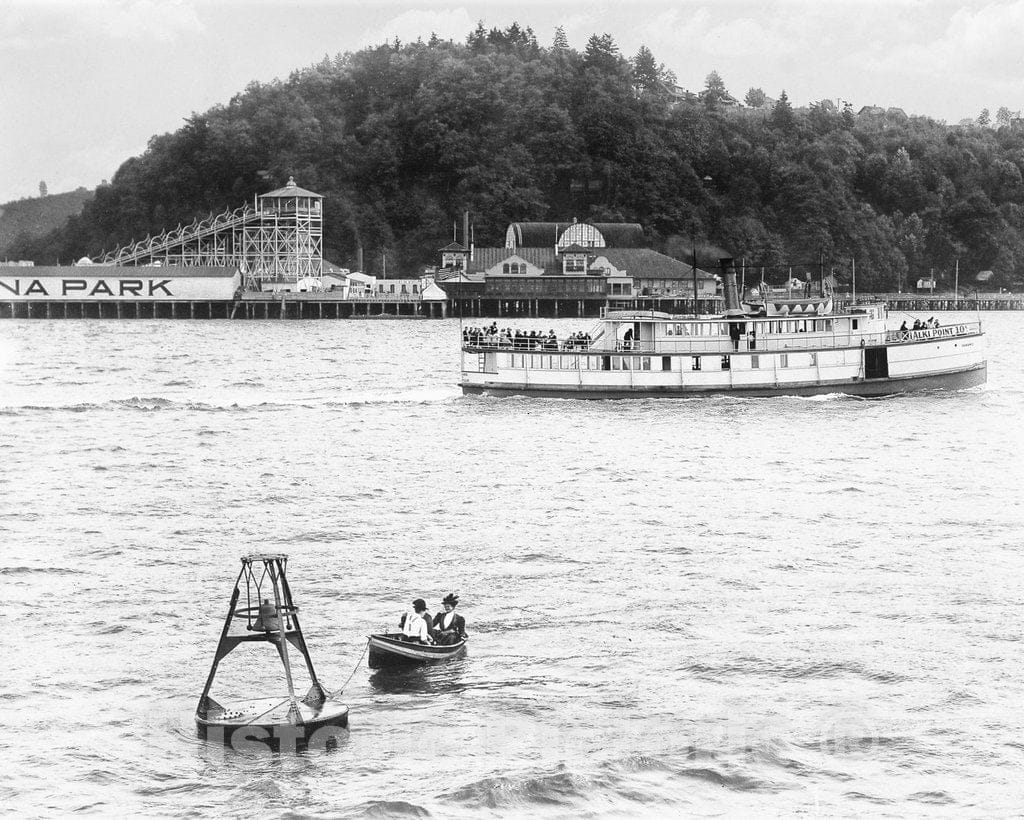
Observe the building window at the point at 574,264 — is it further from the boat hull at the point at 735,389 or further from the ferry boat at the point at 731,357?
the boat hull at the point at 735,389

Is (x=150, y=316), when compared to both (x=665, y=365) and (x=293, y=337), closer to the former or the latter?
(x=293, y=337)

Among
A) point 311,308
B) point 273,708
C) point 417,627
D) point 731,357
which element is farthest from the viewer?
point 311,308

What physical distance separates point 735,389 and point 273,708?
4800 cm

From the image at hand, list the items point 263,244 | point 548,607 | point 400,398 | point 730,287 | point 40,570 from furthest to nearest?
1. point 263,244
2. point 400,398
3. point 730,287
4. point 40,570
5. point 548,607

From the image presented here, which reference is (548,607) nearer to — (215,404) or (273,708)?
(273,708)

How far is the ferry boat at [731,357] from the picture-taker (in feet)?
227

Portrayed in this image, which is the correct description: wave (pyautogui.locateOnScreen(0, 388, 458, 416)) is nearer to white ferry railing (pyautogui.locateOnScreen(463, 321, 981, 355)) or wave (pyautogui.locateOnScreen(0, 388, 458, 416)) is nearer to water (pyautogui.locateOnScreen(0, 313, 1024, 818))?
water (pyautogui.locateOnScreen(0, 313, 1024, 818))

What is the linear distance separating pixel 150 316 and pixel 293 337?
121 ft

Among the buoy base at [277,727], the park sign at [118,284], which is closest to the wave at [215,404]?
the buoy base at [277,727]

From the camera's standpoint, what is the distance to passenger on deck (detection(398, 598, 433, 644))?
27141 millimetres

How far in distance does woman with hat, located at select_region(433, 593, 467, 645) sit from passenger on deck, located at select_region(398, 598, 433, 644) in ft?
0.63

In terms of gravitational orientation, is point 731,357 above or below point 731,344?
below

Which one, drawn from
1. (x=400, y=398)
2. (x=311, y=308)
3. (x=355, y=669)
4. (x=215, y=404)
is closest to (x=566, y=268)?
(x=311, y=308)

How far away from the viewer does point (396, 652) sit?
27016mm
